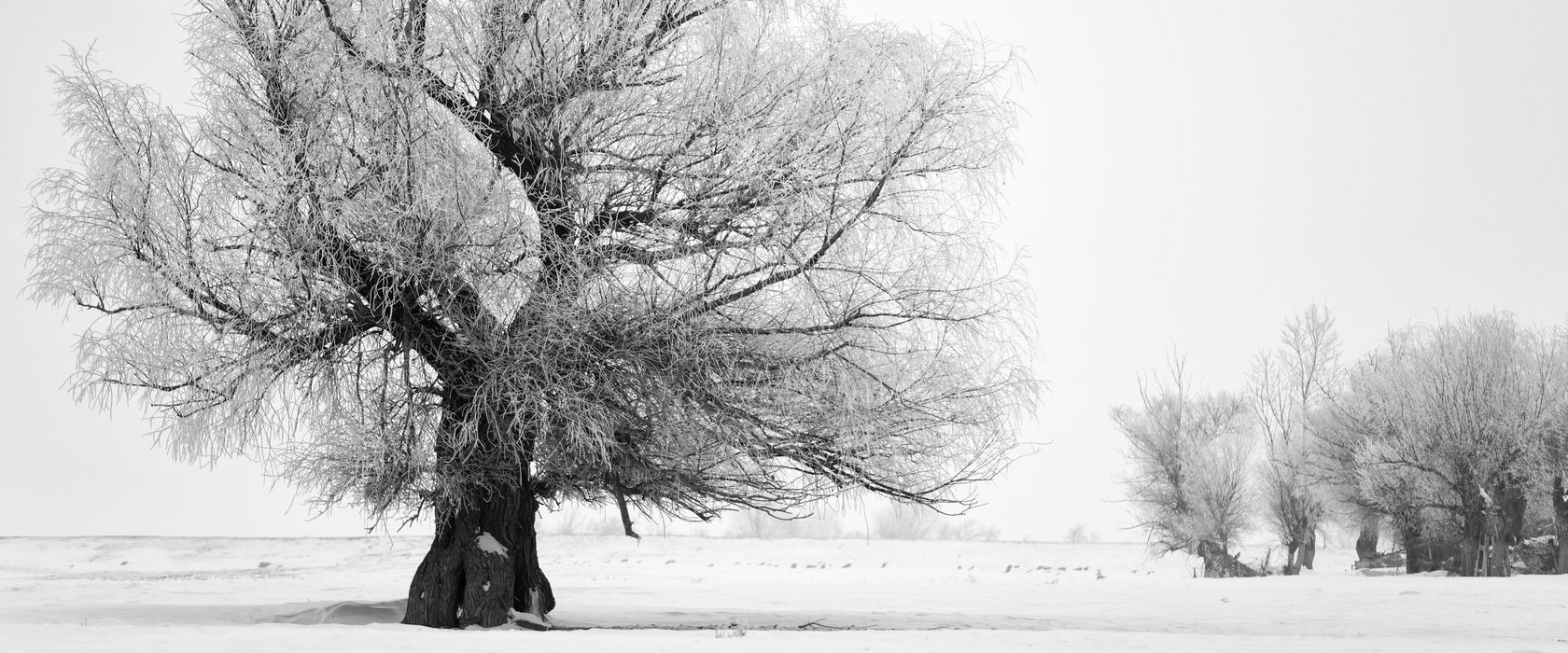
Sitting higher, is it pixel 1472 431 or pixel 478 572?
pixel 1472 431

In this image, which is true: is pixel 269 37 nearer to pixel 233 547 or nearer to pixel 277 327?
pixel 277 327

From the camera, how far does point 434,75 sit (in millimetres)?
9578

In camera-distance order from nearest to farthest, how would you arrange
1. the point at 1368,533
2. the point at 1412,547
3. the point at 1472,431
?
the point at 1472,431 → the point at 1412,547 → the point at 1368,533

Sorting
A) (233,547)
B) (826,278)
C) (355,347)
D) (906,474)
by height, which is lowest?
(233,547)

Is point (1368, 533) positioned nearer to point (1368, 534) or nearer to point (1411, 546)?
point (1368, 534)

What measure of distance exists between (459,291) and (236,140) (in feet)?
7.13

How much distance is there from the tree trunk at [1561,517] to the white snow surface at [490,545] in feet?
72.5

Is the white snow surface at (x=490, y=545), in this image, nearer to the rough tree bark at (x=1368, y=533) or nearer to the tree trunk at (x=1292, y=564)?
the rough tree bark at (x=1368, y=533)

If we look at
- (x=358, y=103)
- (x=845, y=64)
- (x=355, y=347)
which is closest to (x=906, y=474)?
(x=845, y=64)

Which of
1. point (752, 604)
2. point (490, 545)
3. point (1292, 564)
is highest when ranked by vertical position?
point (490, 545)

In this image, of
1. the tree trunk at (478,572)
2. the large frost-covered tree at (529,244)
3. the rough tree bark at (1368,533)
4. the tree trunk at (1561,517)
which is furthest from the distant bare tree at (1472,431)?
the tree trunk at (478,572)

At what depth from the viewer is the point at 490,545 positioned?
33.1 ft

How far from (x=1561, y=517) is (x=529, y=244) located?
2329 cm

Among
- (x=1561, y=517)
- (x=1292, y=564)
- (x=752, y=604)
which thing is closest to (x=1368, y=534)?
(x=1292, y=564)
